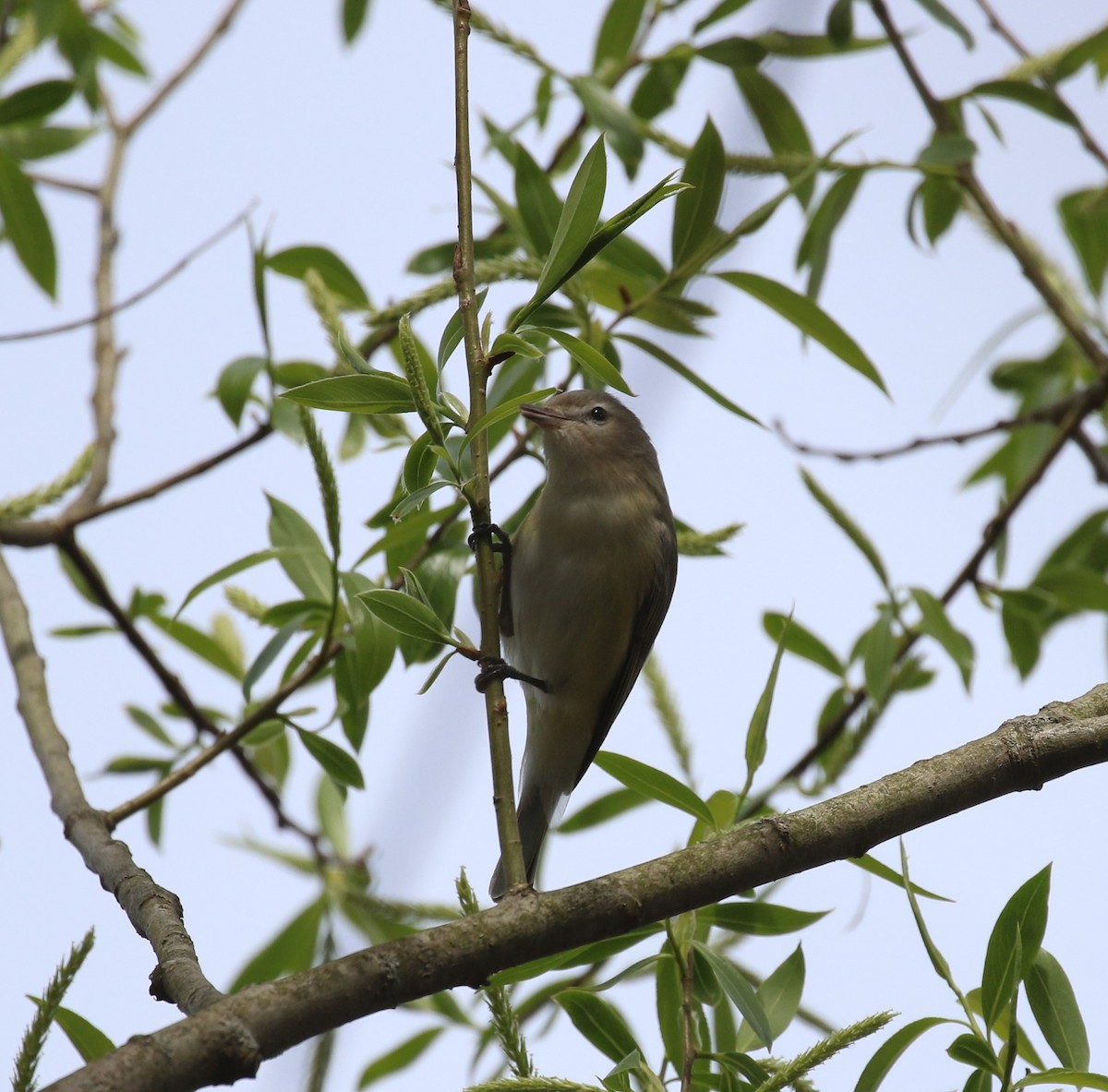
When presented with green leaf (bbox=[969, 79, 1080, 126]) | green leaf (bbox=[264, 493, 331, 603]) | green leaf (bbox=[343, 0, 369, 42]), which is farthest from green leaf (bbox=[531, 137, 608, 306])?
green leaf (bbox=[343, 0, 369, 42])

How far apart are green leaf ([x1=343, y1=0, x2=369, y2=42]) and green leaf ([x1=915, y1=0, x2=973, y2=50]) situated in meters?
1.98

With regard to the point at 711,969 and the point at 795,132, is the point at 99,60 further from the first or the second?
the point at 711,969

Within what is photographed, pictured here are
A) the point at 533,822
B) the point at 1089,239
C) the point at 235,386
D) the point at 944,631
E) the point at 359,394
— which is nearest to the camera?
the point at 359,394

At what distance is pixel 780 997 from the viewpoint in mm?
2438

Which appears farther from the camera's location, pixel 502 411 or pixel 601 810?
pixel 601 810

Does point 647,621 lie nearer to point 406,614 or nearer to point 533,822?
point 533,822

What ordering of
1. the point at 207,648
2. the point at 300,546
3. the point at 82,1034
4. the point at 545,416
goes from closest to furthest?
the point at 82,1034 < the point at 300,546 < the point at 207,648 < the point at 545,416

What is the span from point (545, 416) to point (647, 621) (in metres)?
0.87

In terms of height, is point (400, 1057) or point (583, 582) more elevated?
point (583, 582)

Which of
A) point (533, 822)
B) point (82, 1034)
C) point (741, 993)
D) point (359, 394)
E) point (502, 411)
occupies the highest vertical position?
point (533, 822)

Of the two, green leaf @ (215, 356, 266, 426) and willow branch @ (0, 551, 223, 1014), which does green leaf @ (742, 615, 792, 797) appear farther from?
green leaf @ (215, 356, 266, 426)

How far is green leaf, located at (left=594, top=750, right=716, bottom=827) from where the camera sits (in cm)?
230

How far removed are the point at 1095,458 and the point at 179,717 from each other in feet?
9.91

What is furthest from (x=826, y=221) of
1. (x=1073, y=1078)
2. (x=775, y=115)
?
(x=1073, y=1078)
